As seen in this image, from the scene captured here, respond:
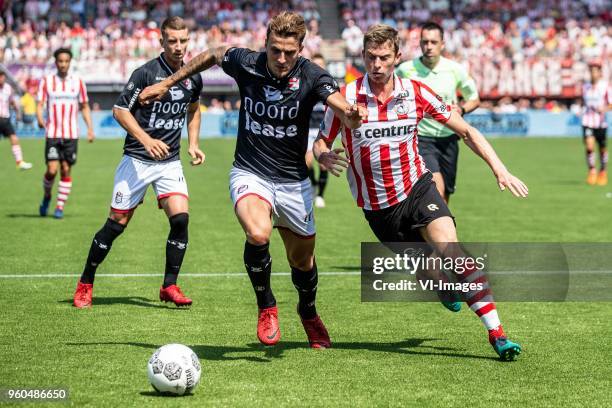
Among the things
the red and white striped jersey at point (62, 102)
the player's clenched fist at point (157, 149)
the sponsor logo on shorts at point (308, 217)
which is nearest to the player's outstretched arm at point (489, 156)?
the sponsor logo on shorts at point (308, 217)

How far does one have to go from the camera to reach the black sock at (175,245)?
9.35m

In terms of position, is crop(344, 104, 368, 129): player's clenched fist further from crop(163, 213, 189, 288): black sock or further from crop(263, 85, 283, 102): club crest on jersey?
crop(163, 213, 189, 288): black sock

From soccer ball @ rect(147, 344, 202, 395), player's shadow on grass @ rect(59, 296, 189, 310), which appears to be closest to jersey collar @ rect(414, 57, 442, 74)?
player's shadow on grass @ rect(59, 296, 189, 310)

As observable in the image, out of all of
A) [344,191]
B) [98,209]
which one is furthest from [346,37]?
[98,209]

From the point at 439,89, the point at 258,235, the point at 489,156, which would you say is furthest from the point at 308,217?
the point at 439,89

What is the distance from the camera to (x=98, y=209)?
57.6ft

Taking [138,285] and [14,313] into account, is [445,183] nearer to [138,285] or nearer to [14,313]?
[138,285]

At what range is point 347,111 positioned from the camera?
672cm

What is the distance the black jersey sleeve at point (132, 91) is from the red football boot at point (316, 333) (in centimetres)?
250

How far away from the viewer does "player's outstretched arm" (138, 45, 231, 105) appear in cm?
721

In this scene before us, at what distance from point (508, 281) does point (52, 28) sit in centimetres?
3493

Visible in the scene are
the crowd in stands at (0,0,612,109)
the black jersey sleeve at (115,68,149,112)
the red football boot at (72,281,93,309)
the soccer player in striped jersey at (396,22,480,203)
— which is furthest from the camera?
the crowd in stands at (0,0,612,109)

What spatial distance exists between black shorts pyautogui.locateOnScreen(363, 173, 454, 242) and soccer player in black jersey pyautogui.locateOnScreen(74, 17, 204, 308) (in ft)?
6.54

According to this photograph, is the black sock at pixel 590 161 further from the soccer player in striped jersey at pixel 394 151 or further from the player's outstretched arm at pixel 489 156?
the player's outstretched arm at pixel 489 156
